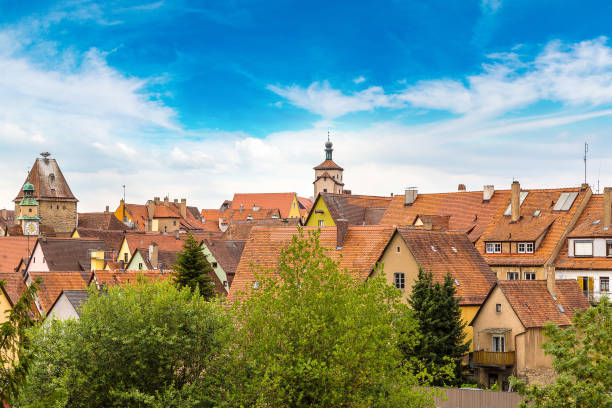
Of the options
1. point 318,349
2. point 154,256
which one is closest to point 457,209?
point 154,256

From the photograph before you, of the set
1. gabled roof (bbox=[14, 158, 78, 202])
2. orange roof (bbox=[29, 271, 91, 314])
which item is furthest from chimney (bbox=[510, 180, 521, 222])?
gabled roof (bbox=[14, 158, 78, 202])

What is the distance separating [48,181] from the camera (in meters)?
138

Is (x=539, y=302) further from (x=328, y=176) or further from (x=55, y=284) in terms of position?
(x=328, y=176)

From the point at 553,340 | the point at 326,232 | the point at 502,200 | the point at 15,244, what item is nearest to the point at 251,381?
the point at 553,340

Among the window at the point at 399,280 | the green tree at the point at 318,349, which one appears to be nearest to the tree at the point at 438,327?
the window at the point at 399,280

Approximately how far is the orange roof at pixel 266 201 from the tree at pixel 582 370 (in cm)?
13878

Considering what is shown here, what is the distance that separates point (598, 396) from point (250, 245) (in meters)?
27.7

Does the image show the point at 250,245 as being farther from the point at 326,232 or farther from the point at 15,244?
the point at 15,244

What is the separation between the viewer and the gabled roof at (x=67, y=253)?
71.7 m

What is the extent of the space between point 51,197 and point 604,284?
352 ft

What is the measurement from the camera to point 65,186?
457 ft

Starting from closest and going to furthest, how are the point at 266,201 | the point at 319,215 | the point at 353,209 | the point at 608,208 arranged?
the point at 608,208, the point at 319,215, the point at 353,209, the point at 266,201

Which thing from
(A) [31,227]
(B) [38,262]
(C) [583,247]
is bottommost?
(B) [38,262]

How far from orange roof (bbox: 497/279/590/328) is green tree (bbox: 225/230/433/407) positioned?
16.0 meters
